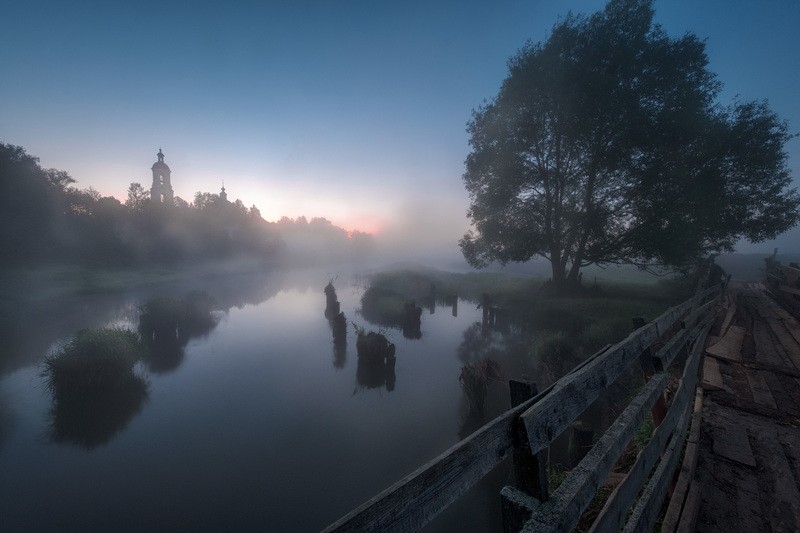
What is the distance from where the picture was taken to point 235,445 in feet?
28.8

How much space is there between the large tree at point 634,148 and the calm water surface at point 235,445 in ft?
43.1

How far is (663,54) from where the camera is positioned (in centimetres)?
1627

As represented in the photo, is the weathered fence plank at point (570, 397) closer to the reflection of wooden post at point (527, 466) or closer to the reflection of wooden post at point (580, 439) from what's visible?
the reflection of wooden post at point (527, 466)

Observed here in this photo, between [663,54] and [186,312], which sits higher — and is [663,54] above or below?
above

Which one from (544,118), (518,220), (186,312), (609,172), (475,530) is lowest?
(475,530)

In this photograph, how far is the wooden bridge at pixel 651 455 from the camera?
150cm

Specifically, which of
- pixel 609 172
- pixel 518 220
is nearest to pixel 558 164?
pixel 609 172

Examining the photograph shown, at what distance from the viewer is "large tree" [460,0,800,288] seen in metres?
15.8

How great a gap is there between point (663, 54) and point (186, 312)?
34952 millimetres

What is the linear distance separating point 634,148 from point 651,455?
2004cm

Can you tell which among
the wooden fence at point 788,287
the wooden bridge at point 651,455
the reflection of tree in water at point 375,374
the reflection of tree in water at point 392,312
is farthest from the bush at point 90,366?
the wooden fence at point 788,287

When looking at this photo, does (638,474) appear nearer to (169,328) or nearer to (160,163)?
(169,328)

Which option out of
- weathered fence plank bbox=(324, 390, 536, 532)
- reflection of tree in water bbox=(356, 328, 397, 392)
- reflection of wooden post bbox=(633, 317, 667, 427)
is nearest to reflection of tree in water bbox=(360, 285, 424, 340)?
reflection of tree in water bbox=(356, 328, 397, 392)

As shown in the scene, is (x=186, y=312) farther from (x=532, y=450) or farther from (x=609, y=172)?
(x=609, y=172)
